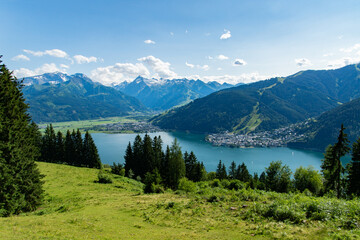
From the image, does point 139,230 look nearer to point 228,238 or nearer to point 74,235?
point 74,235

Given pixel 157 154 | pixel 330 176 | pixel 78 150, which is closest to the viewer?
pixel 330 176

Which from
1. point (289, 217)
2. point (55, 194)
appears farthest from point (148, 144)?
point (289, 217)

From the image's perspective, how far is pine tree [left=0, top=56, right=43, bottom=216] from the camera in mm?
22203

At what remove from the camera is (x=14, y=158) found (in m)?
23.6

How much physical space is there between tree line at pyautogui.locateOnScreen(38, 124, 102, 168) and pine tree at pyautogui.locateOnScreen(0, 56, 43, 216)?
172 ft

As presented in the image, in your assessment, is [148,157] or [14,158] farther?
[148,157]

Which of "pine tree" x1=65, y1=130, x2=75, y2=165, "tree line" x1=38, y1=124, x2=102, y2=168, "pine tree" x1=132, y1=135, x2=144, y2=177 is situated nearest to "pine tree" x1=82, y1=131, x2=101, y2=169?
"tree line" x1=38, y1=124, x2=102, y2=168

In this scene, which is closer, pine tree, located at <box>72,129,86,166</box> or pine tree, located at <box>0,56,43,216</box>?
pine tree, located at <box>0,56,43,216</box>

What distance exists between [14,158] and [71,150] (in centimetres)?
6035

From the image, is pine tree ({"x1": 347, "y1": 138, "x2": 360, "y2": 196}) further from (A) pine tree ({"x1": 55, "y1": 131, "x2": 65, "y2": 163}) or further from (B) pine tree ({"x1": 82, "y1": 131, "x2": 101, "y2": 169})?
(A) pine tree ({"x1": 55, "y1": 131, "x2": 65, "y2": 163})

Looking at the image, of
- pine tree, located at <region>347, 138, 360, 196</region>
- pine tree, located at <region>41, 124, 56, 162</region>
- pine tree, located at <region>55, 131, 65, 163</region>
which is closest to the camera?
pine tree, located at <region>347, 138, 360, 196</region>

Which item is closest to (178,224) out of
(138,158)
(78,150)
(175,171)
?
(175,171)

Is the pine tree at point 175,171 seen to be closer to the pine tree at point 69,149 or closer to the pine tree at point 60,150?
the pine tree at point 69,149

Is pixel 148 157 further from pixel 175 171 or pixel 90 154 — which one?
pixel 90 154
